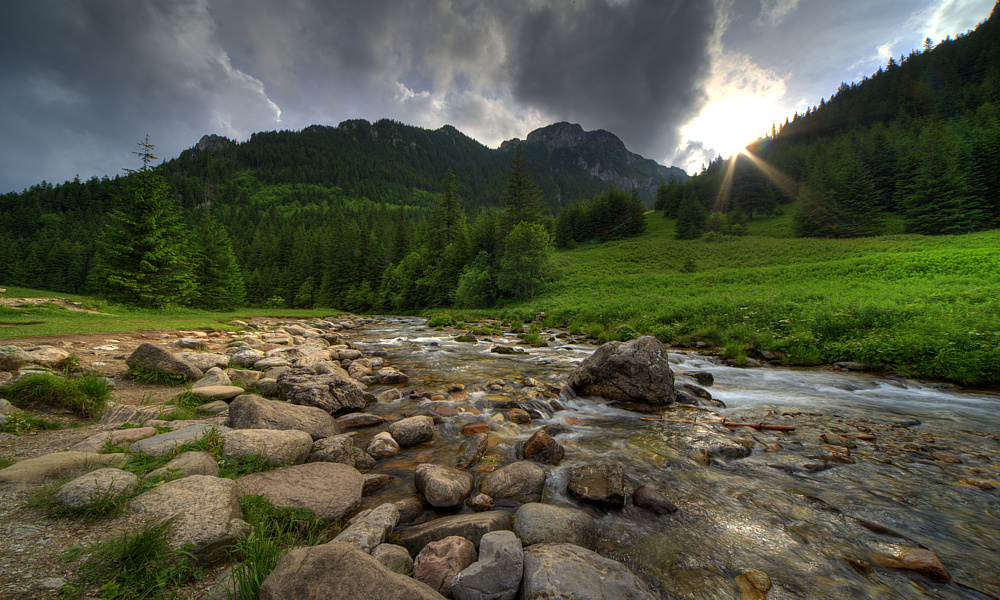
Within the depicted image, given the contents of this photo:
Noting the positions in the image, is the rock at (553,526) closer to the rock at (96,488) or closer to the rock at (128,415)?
the rock at (96,488)

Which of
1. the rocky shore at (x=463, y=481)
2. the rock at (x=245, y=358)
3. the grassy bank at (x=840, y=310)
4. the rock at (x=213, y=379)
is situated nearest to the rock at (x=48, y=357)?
the rocky shore at (x=463, y=481)

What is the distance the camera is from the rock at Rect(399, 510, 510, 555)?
11.4 ft

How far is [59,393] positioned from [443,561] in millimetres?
7231

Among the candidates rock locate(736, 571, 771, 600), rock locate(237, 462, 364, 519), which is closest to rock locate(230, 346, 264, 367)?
rock locate(237, 462, 364, 519)

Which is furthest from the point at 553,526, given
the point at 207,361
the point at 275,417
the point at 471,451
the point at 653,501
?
the point at 207,361

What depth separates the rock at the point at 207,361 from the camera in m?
8.80

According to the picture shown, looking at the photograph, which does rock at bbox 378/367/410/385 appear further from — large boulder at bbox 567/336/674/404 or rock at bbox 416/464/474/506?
rock at bbox 416/464/474/506

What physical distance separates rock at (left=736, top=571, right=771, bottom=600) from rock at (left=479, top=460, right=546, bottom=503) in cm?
225

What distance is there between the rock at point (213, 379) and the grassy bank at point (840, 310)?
48.2ft

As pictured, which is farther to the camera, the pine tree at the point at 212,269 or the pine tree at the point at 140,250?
the pine tree at the point at 212,269

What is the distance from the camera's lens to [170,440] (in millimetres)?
4301

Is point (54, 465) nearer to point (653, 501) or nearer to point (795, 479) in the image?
point (653, 501)


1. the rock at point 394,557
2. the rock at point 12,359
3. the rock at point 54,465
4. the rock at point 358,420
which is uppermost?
the rock at point 12,359

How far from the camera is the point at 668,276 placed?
3738 centimetres
